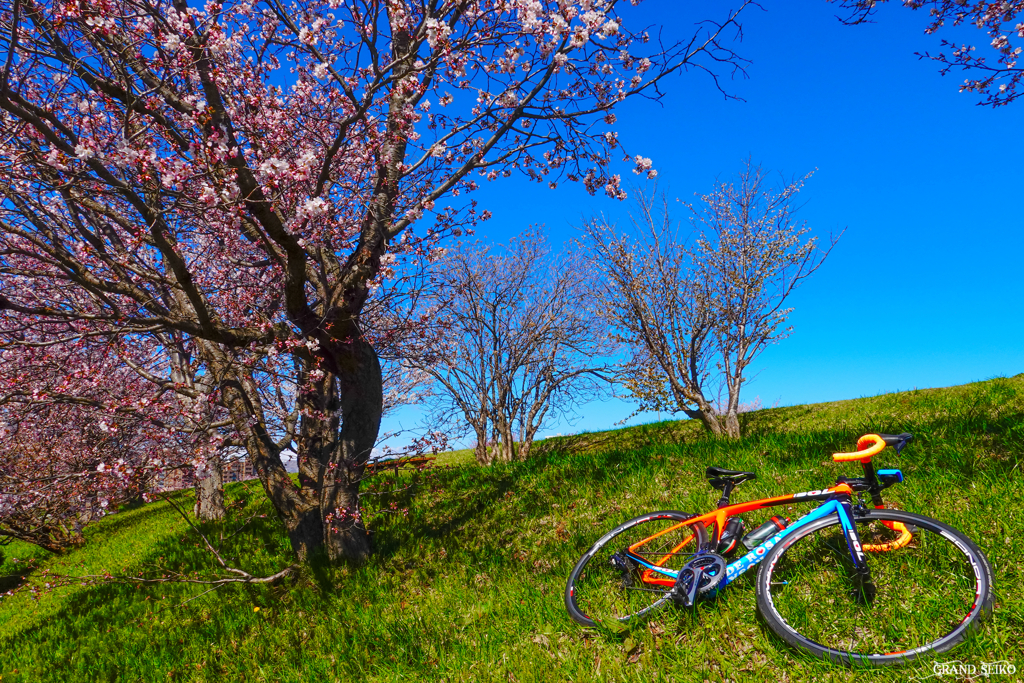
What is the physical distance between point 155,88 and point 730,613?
262 inches

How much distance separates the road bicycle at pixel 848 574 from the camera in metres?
3.21

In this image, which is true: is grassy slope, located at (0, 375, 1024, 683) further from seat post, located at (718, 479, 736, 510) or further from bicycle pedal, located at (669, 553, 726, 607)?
seat post, located at (718, 479, 736, 510)

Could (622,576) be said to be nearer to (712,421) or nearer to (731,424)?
(712,421)

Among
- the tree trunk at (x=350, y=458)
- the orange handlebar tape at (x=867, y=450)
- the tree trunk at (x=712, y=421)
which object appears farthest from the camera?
the tree trunk at (x=712, y=421)

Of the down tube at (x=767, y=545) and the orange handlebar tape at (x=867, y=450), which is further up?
the orange handlebar tape at (x=867, y=450)

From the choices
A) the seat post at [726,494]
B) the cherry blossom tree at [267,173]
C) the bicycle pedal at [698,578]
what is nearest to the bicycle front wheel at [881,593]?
the bicycle pedal at [698,578]

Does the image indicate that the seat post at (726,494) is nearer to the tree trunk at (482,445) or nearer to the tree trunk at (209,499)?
the tree trunk at (482,445)

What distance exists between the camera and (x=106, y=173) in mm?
4605

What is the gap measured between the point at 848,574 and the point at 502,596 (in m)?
2.96

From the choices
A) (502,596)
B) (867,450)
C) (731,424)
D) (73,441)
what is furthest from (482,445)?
(867,450)

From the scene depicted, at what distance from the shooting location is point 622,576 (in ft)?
14.4

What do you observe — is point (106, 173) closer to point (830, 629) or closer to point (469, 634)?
point (469, 634)

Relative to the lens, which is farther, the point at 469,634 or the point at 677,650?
the point at 469,634

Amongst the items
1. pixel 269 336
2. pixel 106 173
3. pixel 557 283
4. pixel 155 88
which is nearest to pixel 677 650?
pixel 269 336
